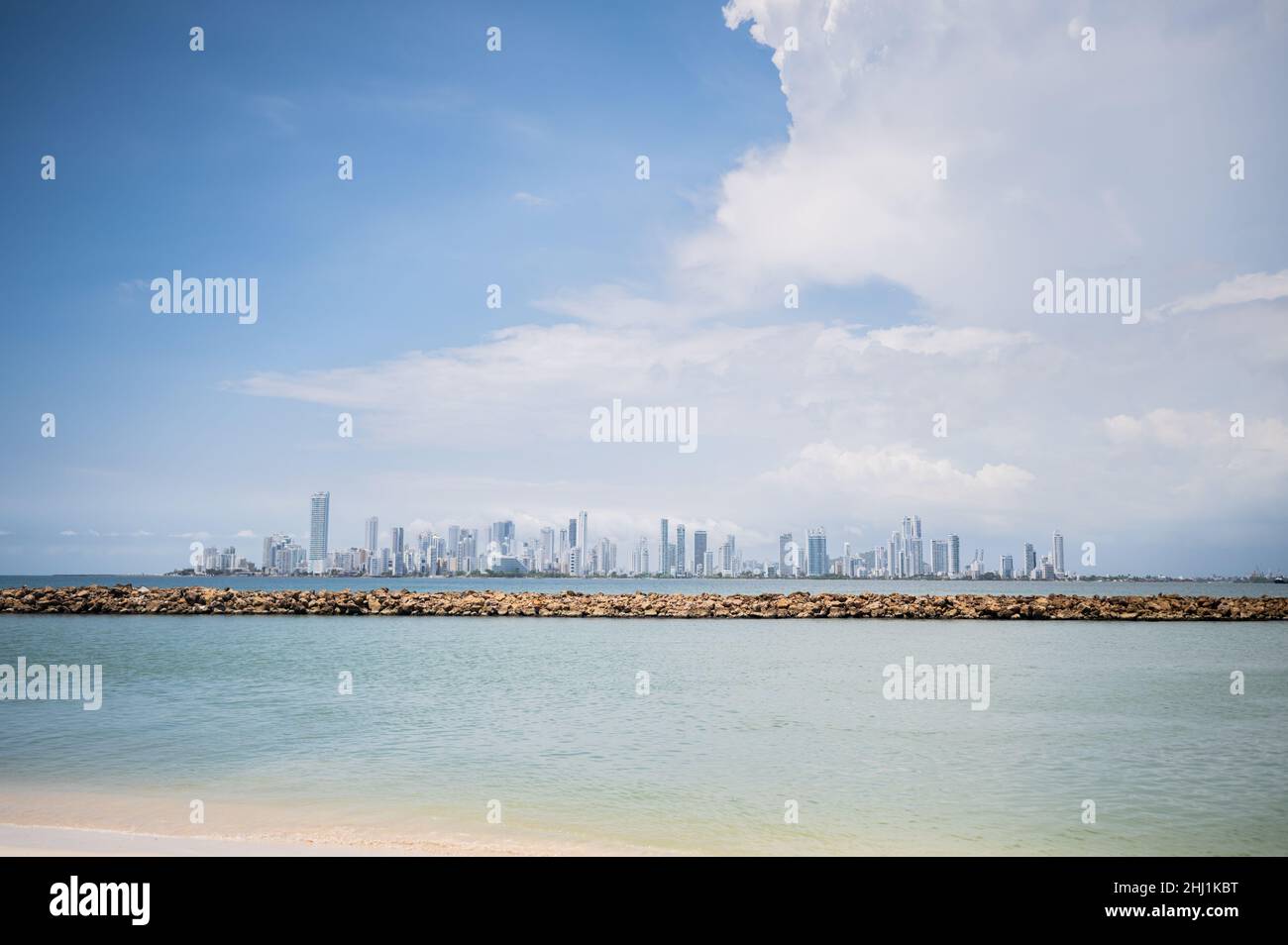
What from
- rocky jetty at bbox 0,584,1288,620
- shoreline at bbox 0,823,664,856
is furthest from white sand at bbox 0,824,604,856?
rocky jetty at bbox 0,584,1288,620

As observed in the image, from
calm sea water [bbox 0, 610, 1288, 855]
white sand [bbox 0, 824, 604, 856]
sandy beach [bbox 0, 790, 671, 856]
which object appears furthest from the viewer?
calm sea water [bbox 0, 610, 1288, 855]

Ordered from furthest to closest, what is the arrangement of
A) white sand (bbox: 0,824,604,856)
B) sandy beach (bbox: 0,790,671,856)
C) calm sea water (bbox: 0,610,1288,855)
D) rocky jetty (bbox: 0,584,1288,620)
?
rocky jetty (bbox: 0,584,1288,620) → calm sea water (bbox: 0,610,1288,855) → sandy beach (bbox: 0,790,671,856) → white sand (bbox: 0,824,604,856)

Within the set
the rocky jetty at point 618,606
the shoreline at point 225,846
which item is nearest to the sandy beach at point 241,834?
the shoreline at point 225,846

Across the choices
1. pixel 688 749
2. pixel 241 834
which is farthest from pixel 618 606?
pixel 241 834

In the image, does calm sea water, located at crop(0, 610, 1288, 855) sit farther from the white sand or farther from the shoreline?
the white sand
